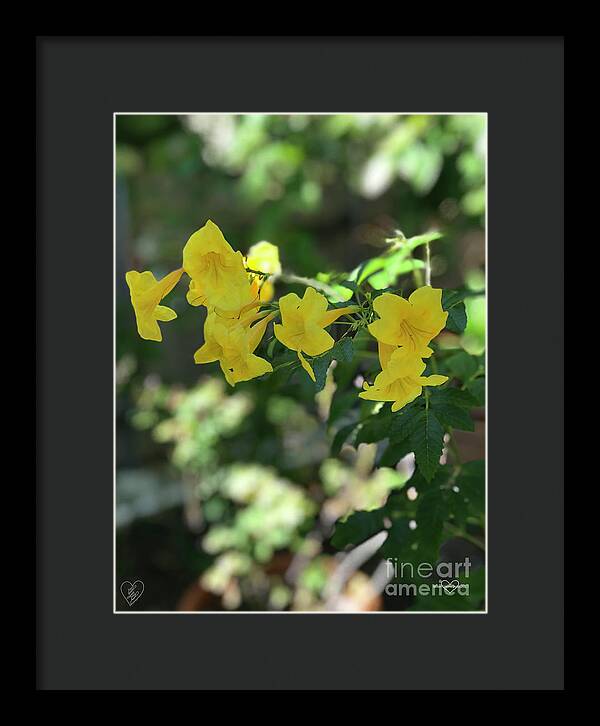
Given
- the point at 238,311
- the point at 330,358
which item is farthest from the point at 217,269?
the point at 330,358

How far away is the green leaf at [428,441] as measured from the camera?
3.19ft

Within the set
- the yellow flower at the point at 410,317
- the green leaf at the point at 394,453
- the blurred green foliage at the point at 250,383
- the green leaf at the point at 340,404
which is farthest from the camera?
the blurred green foliage at the point at 250,383

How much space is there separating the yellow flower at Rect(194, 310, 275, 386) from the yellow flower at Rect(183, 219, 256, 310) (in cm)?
2

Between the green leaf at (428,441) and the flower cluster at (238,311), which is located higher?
the flower cluster at (238,311)

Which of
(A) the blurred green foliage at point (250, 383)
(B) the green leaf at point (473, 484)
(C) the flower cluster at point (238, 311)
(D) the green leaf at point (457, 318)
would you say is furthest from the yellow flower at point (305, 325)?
(A) the blurred green foliage at point (250, 383)

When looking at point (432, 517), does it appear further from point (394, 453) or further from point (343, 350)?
point (343, 350)

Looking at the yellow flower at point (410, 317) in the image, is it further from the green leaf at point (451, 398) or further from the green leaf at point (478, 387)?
the green leaf at point (478, 387)

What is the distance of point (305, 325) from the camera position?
89 cm

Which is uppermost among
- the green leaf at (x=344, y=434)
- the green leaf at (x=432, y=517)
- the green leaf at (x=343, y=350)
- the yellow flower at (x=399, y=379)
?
the green leaf at (x=343, y=350)

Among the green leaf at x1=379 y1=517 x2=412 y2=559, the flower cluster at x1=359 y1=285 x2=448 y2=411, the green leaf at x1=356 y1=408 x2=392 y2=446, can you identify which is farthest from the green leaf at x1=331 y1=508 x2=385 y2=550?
the flower cluster at x1=359 y1=285 x2=448 y2=411

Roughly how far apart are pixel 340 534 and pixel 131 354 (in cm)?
134

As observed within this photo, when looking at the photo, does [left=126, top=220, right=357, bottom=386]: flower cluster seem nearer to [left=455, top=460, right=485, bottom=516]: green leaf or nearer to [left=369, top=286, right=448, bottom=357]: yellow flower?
[left=369, top=286, right=448, bottom=357]: yellow flower
